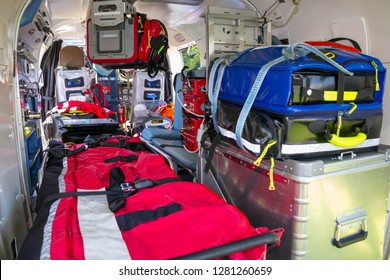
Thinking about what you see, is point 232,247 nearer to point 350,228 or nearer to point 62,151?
point 350,228

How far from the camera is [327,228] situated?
5.24ft

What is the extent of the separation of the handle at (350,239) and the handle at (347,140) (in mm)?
526

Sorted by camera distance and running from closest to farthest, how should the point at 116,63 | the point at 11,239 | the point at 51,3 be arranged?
the point at 11,239
the point at 116,63
the point at 51,3

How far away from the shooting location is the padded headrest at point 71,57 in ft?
21.4

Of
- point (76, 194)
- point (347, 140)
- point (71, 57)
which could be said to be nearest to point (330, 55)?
point (347, 140)

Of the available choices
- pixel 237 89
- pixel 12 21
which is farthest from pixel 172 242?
pixel 12 21

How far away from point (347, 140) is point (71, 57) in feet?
20.9

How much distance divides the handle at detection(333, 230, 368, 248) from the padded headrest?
21.0 ft

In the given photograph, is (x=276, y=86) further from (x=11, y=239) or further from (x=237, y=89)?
(x=11, y=239)

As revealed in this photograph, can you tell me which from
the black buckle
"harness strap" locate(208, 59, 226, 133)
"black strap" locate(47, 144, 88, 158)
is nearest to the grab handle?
"harness strap" locate(208, 59, 226, 133)

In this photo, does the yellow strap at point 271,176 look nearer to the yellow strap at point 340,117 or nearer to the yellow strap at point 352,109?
the yellow strap at point 340,117

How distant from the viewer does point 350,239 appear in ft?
5.52

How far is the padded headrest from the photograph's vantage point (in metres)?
6.54
